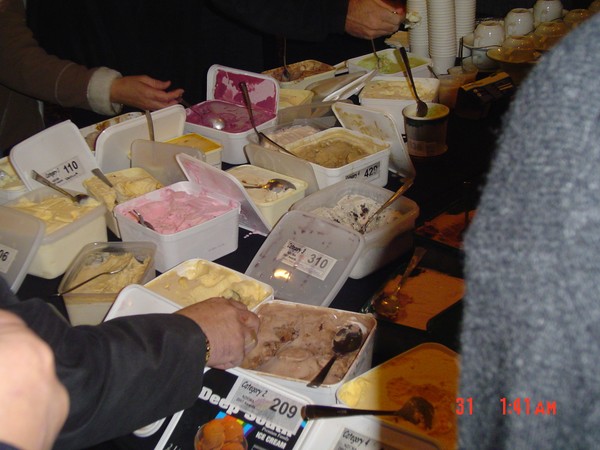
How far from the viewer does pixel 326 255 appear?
145 cm

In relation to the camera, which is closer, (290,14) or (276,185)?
(276,185)

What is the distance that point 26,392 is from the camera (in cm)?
44

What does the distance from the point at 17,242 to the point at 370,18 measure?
1853mm

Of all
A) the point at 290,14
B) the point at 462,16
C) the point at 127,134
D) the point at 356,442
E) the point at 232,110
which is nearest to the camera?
the point at 356,442

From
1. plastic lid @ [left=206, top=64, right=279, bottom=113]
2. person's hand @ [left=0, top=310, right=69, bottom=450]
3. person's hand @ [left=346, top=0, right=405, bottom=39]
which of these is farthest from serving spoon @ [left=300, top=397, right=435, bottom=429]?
person's hand @ [left=346, top=0, right=405, bottom=39]

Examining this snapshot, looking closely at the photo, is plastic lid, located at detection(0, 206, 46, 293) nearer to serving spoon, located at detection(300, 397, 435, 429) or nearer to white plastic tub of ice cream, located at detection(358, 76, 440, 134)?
serving spoon, located at detection(300, 397, 435, 429)

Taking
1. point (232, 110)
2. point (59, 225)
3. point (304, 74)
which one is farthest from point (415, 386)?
point (304, 74)

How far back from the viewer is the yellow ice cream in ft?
5.13

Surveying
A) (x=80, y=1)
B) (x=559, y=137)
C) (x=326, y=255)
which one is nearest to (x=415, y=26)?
(x=80, y=1)

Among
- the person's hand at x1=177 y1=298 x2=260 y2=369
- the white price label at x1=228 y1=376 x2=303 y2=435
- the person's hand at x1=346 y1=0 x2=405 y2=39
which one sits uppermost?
the person's hand at x1=346 y1=0 x2=405 y2=39

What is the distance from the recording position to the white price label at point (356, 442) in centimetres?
97

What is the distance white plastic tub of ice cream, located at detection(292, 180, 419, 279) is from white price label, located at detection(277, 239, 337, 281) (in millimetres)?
82

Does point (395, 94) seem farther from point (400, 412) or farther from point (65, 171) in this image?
point (400, 412)

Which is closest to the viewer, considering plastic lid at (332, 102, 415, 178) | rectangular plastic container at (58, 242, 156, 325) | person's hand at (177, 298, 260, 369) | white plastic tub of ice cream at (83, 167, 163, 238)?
person's hand at (177, 298, 260, 369)
